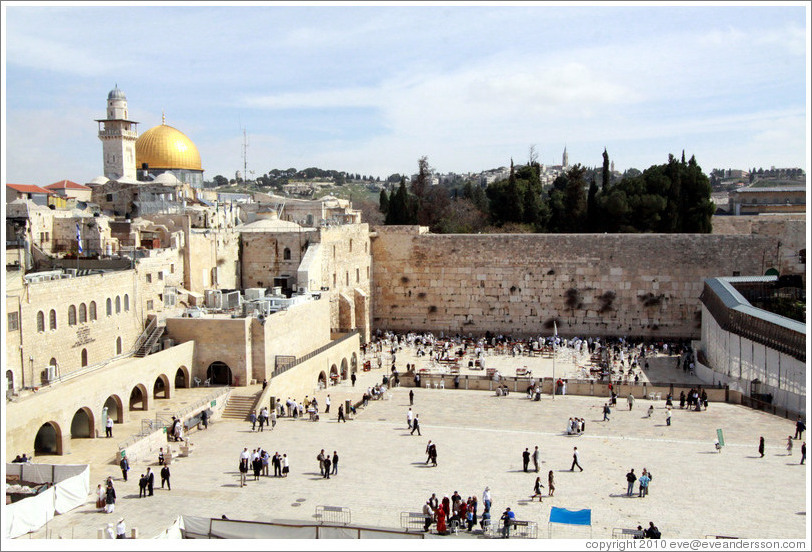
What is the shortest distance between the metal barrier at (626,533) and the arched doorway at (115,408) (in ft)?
37.9

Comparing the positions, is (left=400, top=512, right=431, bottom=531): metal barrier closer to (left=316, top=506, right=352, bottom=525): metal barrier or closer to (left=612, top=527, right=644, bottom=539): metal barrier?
(left=316, top=506, right=352, bottom=525): metal barrier

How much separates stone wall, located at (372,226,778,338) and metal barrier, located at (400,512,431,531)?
810 inches

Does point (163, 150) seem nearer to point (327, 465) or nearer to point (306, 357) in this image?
point (306, 357)

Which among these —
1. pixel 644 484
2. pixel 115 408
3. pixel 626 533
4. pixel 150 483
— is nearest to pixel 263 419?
pixel 115 408

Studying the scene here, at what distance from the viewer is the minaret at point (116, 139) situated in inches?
1460

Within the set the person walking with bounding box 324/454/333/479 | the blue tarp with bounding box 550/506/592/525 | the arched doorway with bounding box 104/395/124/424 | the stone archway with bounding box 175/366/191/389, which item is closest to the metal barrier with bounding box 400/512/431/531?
the blue tarp with bounding box 550/506/592/525

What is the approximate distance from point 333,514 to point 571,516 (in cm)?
370

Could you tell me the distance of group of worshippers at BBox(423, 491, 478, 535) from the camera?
11.4 metres

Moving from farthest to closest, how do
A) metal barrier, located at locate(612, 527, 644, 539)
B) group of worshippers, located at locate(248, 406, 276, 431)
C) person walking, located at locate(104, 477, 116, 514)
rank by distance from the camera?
1. group of worshippers, located at locate(248, 406, 276, 431)
2. person walking, located at locate(104, 477, 116, 514)
3. metal barrier, located at locate(612, 527, 644, 539)

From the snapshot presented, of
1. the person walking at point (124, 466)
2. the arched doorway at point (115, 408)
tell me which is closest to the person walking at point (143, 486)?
the person walking at point (124, 466)

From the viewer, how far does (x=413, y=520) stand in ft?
38.6

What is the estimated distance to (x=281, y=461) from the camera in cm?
1414

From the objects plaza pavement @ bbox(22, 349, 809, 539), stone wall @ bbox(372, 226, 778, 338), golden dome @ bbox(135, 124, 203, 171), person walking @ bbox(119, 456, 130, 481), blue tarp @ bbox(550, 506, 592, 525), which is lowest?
plaza pavement @ bbox(22, 349, 809, 539)

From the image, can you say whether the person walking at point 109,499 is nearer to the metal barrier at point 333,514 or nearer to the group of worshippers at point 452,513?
the metal barrier at point 333,514
